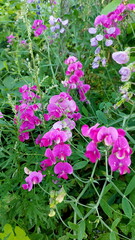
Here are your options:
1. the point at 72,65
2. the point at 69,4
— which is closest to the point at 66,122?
the point at 72,65

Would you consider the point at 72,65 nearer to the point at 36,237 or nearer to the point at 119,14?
the point at 119,14

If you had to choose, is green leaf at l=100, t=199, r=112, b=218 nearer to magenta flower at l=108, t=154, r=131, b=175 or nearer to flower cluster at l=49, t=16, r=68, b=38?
magenta flower at l=108, t=154, r=131, b=175

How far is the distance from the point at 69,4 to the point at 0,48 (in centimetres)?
100

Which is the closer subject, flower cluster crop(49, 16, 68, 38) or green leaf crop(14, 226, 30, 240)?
green leaf crop(14, 226, 30, 240)

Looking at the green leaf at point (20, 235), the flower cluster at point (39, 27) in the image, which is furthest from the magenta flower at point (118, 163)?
the flower cluster at point (39, 27)

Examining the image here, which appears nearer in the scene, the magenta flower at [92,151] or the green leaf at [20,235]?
the magenta flower at [92,151]

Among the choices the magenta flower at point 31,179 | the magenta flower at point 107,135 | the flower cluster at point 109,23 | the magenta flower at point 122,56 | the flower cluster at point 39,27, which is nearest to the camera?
the magenta flower at point 107,135

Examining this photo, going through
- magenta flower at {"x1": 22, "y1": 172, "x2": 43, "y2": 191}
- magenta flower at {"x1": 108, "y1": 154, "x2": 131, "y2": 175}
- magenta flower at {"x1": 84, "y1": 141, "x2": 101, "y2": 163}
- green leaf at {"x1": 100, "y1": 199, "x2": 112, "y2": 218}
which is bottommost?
green leaf at {"x1": 100, "y1": 199, "x2": 112, "y2": 218}

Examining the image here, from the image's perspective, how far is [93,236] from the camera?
4.68 feet

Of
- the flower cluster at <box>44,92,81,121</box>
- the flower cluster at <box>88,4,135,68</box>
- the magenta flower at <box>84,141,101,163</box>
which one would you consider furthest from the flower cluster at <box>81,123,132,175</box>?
the flower cluster at <box>88,4,135,68</box>

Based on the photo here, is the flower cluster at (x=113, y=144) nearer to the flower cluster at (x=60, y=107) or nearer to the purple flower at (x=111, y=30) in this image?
the flower cluster at (x=60, y=107)

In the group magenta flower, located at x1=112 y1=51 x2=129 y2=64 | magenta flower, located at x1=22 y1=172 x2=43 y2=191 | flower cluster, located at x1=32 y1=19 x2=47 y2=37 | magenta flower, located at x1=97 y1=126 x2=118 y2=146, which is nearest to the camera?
magenta flower, located at x1=97 y1=126 x2=118 y2=146

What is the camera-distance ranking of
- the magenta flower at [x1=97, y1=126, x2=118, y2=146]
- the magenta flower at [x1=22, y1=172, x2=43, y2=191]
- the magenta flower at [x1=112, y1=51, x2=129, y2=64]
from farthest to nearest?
the magenta flower at [x1=22, y1=172, x2=43, y2=191]
the magenta flower at [x1=112, y1=51, x2=129, y2=64]
the magenta flower at [x1=97, y1=126, x2=118, y2=146]

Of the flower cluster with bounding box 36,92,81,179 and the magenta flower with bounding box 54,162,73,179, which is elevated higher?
the flower cluster with bounding box 36,92,81,179
